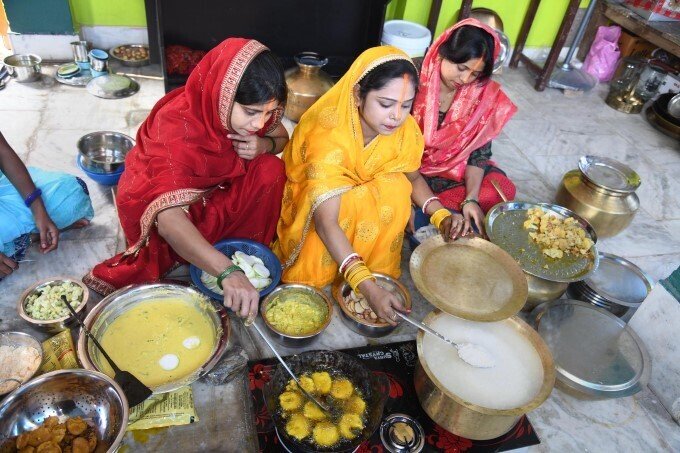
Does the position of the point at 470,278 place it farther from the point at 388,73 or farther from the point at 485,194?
the point at 388,73

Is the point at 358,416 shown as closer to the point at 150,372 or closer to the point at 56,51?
the point at 150,372

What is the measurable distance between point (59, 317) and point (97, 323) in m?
0.36

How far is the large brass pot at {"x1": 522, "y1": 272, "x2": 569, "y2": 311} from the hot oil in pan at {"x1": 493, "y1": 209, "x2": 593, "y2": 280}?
0.06 metres

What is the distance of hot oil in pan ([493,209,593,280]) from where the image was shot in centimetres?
249

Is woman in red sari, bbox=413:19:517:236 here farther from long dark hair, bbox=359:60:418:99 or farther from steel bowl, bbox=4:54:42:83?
steel bowl, bbox=4:54:42:83

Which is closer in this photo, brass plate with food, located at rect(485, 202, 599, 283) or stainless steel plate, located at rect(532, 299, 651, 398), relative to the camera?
stainless steel plate, located at rect(532, 299, 651, 398)

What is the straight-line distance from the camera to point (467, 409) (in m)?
1.78

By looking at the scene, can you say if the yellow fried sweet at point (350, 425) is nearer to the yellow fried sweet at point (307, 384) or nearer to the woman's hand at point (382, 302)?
the yellow fried sweet at point (307, 384)

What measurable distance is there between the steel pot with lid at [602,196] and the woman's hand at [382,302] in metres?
1.82

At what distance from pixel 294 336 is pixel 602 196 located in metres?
2.21

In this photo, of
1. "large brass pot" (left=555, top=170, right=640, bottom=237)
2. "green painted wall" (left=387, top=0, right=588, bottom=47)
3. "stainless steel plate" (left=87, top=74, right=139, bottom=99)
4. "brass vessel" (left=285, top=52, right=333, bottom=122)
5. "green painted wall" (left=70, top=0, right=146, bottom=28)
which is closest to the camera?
"large brass pot" (left=555, top=170, right=640, bottom=237)

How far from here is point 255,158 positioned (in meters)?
2.40

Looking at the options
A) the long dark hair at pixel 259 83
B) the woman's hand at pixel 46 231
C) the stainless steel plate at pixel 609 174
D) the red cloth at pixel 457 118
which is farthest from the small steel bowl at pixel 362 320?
the stainless steel plate at pixel 609 174

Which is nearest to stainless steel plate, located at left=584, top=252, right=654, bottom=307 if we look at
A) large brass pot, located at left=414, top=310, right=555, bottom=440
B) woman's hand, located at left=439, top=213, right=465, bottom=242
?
woman's hand, located at left=439, top=213, right=465, bottom=242
